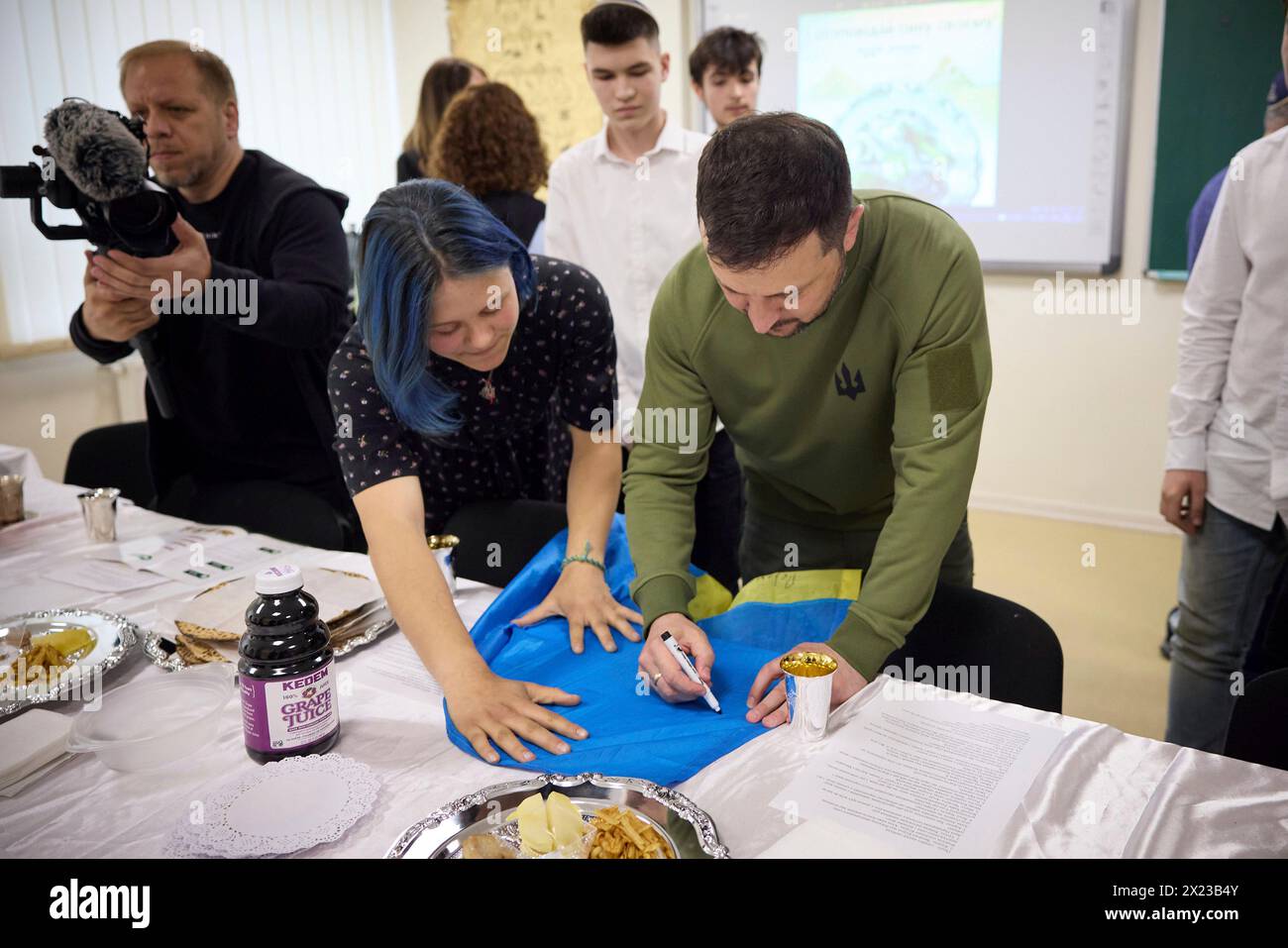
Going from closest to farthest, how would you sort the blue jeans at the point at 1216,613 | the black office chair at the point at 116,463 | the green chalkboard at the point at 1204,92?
1. the blue jeans at the point at 1216,613
2. the black office chair at the point at 116,463
3. the green chalkboard at the point at 1204,92

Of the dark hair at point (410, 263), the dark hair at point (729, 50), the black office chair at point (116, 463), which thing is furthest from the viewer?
the dark hair at point (729, 50)

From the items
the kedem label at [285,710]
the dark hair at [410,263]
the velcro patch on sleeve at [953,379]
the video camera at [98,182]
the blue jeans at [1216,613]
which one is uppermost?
the video camera at [98,182]

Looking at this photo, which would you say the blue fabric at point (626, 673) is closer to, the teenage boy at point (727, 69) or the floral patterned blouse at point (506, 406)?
the floral patterned blouse at point (506, 406)

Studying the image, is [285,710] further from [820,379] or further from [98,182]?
[98,182]

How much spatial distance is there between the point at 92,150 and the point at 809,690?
1.51 metres

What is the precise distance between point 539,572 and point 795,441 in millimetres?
446

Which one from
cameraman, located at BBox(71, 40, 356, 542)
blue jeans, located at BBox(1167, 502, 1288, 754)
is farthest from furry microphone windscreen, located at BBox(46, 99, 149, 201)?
blue jeans, located at BBox(1167, 502, 1288, 754)

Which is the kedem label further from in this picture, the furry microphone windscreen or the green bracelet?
the furry microphone windscreen

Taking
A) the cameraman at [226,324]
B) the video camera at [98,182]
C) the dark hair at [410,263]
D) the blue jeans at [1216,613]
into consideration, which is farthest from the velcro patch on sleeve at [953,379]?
the video camera at [98,182]

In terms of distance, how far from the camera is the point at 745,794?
0.99 m

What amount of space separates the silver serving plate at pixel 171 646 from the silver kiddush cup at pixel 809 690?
0.63 meters

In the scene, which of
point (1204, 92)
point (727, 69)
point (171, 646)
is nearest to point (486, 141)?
point (727, 69)

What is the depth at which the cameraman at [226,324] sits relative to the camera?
1939 mm

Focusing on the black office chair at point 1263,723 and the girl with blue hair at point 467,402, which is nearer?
the black office chair at point 1263,723
